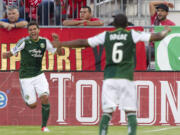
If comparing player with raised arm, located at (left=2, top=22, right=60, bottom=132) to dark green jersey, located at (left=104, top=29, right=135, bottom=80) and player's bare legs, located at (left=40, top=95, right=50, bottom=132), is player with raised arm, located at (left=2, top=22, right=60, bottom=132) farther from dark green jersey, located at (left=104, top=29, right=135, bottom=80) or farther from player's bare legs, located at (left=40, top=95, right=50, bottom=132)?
dark green jersey, located at (left=104, top=29, right=135, bottom=80)

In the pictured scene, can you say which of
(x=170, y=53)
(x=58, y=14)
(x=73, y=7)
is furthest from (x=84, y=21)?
(x=170, y=53)

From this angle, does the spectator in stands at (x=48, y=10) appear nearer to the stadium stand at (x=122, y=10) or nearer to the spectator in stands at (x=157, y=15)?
the stadium stand at (x=122, y=10)

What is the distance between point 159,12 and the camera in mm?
13617

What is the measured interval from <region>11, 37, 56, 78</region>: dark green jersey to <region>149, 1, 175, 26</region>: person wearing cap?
2.93m

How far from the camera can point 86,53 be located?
541 inches

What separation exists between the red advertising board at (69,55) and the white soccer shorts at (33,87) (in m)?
1.34

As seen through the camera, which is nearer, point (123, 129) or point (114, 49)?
point (114, 49)

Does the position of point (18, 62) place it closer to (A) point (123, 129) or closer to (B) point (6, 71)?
(B) point (6, 71)

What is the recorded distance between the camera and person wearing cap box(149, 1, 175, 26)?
13.5m

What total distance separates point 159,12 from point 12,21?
3333 millimetres

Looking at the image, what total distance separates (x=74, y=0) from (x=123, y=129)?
335 cm

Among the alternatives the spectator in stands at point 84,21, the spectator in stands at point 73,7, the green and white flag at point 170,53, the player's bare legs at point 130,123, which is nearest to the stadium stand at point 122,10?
the spectator in stands at point 73,7

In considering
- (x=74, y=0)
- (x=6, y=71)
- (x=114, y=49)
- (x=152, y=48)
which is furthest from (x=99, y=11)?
(x=114, y=49)

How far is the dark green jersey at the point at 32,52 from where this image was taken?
478 inches
